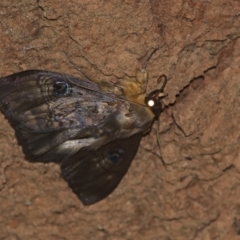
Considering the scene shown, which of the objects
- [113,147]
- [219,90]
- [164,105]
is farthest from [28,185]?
[219,90]

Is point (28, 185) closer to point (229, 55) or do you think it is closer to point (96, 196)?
point (96, 196)

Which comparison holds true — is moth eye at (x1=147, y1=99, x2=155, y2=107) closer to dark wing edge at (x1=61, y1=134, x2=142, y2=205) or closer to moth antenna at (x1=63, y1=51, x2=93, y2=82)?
dark wing edge at (x1=61, y1=134, x2=142, y2=205)

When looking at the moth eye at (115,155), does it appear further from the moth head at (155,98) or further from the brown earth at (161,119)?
the moth head at (155,98)

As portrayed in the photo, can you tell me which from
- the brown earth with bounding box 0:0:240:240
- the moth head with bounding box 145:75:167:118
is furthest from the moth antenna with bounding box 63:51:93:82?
the moth head with bounding box 145:75:167:118

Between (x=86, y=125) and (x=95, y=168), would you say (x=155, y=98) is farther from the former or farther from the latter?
(x=95, y=168)

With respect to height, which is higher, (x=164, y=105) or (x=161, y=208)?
(x=164, y=105)

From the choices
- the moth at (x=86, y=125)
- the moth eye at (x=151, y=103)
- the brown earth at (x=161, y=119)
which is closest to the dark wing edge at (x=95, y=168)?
the moth at (x=86, y=125)

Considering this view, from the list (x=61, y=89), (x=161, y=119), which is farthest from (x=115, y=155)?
(x=61, y=89)
